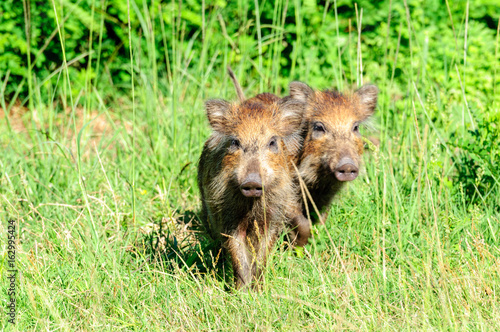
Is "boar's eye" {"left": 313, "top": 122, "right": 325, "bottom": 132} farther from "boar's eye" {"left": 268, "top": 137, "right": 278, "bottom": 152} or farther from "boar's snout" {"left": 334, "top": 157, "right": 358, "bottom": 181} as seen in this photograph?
"boar's eye" {"left": 268, "top": 137, "right": 278, "bottom": 152}

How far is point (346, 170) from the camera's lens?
411 cm

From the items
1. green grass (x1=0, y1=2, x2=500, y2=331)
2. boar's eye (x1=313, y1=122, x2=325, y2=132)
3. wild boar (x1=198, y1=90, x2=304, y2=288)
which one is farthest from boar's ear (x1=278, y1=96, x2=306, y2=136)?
green grass (x1=0, y1=2, x2=500, y2=331)

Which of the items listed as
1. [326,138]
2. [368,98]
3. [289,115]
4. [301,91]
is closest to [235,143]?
[289,115]

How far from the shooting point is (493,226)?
13.8 ft

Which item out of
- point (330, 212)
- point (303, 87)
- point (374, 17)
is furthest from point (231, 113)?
point (374, 17)

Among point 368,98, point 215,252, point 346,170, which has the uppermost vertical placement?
point 368,98

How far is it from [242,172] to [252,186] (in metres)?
0.20

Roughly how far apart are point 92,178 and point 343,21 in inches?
163

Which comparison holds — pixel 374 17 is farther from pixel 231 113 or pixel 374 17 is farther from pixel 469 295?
pixel 469 295

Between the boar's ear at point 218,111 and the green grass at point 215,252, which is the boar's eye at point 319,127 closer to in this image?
the green grass at point 215,252

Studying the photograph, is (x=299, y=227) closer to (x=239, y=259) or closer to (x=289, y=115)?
(x=239, y=259)

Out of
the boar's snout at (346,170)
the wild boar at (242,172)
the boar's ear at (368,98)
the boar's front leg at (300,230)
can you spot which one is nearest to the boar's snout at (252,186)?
the wild boar at (242,172)

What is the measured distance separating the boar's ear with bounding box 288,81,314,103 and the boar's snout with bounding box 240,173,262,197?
4.94ft

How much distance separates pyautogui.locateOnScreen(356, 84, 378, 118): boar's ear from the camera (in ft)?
16.1
